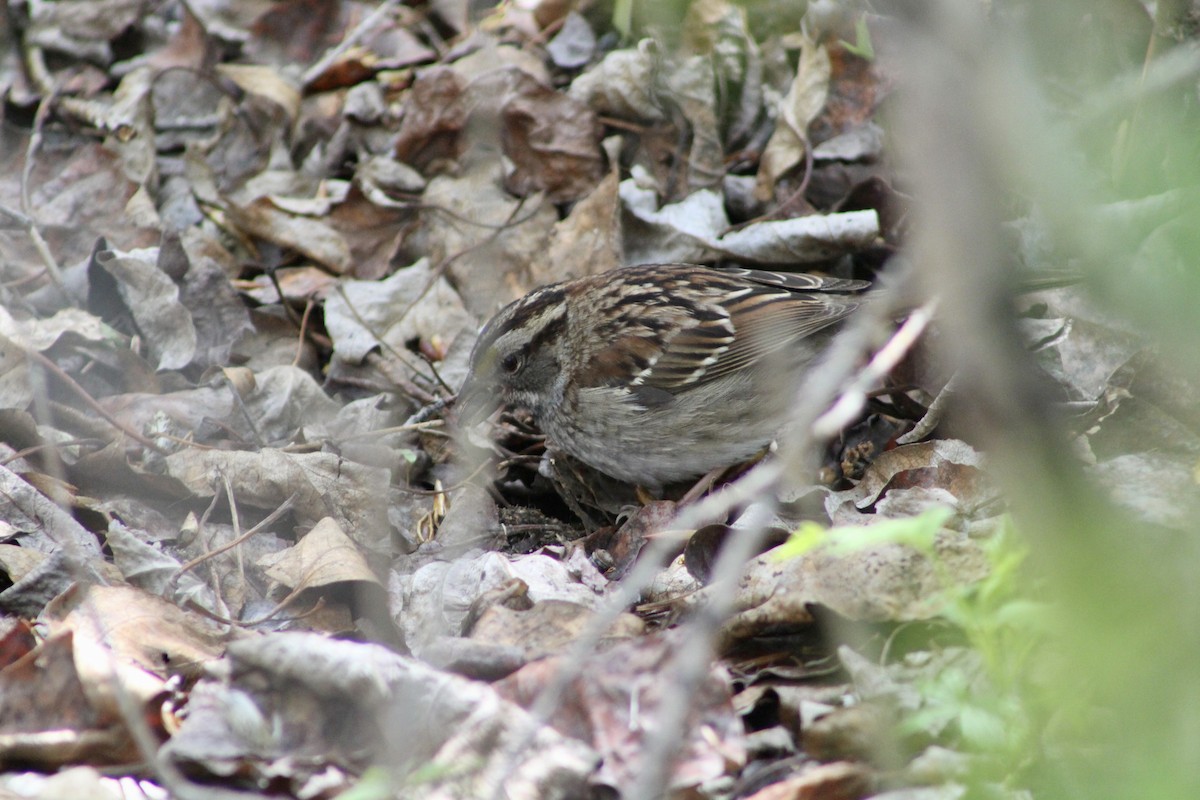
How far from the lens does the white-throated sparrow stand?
196 inches

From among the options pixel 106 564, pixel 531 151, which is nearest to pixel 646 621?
pixel 106 564

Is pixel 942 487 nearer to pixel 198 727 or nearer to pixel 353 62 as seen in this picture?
pixel 198 727

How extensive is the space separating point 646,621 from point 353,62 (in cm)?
453

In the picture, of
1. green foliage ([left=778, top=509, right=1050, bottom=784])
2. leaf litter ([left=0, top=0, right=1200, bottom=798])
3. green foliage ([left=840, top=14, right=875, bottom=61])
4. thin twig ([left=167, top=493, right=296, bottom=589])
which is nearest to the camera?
green foliage ([left=778, top=509, right=1050, bottom=784])

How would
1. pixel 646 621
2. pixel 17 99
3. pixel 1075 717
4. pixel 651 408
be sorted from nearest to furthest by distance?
pixel 1075 717 → pixel 646 621 → pixel 651 408 → pixel 17 99

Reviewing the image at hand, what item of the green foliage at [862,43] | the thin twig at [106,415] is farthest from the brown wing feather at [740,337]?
the thin twig at [106,415]

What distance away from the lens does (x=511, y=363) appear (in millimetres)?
5070

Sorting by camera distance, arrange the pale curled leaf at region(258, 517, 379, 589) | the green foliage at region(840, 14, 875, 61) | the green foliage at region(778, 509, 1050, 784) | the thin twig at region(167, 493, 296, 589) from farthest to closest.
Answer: the green foliage at region(840, 14, 875, 61), the thin twig at region(167, 493, 296, 589), the pale curled leaf at region(258, 517, 379, 589), the green foliage at region(778, 509, 1050, 784)

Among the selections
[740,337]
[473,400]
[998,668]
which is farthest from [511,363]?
[998,668]

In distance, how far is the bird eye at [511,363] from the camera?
198 inches

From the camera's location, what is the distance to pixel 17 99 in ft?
22.4

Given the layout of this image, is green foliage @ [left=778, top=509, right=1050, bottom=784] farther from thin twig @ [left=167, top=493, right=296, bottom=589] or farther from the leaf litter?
thin twig @ [left=167, top=493, right=296, bottom=589]

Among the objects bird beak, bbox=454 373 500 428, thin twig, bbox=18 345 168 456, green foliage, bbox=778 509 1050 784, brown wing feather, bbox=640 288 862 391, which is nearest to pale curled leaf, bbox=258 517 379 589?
thin twig, bbox=18 345 168 456

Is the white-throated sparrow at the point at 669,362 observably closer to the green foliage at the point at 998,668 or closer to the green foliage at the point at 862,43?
the green foliage at the point at 862,43
